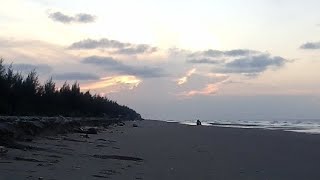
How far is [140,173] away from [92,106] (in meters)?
77.6

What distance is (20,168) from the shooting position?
8633 mm

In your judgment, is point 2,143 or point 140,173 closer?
point 140,173

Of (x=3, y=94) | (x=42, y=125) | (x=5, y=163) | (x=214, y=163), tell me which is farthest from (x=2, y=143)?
(x=3, y=94)

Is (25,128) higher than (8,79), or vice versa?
(8,79)

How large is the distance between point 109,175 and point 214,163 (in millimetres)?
4735

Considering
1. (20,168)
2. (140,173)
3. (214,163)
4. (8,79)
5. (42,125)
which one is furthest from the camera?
(8,79)

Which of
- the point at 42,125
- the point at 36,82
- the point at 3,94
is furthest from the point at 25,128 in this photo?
the point at 36,82

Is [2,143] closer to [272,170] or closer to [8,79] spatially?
[272,170]

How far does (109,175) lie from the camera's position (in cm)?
947

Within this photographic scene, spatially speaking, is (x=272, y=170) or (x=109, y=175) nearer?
(x=109, y=175)

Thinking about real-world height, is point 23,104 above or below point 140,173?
above

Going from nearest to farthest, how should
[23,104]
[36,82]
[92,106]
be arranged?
[23,104] < [36,82] < [92,106]

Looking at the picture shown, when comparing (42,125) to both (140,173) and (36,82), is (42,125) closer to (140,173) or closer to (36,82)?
(140,173)

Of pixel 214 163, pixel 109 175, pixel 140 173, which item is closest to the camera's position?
pixel 109 175
